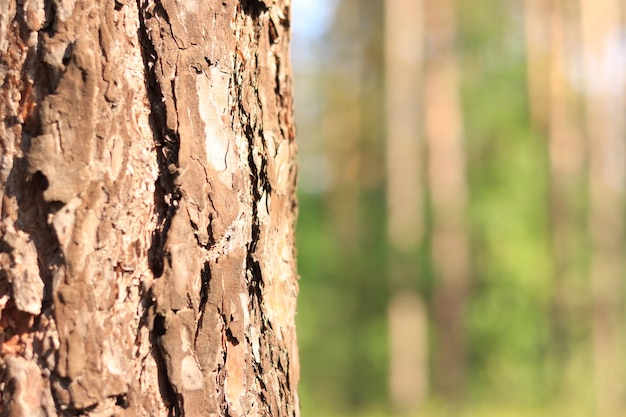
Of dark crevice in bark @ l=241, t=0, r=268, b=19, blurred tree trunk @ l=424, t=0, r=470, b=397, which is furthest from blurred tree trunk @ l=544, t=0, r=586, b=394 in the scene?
dark crevice in bark @ l=241, t=0, r=268, b=19

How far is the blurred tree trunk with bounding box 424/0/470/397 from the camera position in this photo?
15336 millimetres

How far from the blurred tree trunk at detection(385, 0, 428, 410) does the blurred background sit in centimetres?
4

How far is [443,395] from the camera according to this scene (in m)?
16.6

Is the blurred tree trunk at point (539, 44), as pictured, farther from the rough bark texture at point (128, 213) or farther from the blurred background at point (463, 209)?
the rough bark texture at point (128, 213)

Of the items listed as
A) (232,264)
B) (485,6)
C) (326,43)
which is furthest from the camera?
(326,43)

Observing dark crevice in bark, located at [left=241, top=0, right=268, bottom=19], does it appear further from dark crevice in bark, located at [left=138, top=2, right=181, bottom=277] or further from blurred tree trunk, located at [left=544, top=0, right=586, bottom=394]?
blurred tree trunk, located at [left=544, top=0, right=586, bottom=394]

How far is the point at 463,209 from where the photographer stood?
1641 cm

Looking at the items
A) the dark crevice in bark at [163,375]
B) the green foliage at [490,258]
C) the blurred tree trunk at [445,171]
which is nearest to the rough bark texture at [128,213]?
the dark crevice in bark at [163,375]

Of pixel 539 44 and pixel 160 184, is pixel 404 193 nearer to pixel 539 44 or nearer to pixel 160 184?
pixel 539 44

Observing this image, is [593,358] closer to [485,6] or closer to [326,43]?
[485,6]

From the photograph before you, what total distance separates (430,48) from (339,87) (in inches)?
273

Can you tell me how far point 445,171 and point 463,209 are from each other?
122cm

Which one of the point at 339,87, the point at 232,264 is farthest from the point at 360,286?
the point at 232,264

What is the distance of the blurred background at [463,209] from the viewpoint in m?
15.7
